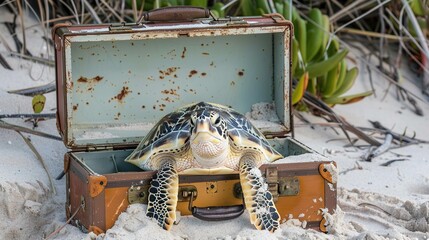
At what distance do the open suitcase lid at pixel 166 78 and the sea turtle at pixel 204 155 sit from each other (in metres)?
0.30

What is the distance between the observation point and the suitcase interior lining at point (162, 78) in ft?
11.6

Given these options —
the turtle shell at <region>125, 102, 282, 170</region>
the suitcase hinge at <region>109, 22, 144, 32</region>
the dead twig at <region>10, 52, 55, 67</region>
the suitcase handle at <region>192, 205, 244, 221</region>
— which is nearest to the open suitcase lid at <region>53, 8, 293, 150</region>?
the suitcase hinge at <region>109, 22, 144, 32</region>

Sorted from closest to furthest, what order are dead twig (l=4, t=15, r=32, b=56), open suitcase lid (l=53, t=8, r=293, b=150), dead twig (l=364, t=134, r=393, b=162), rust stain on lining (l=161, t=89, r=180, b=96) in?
1. open suitcase lid (l=53, t=8, r=293, b=150)
2. rust stain on lining (l=161, t=89, r=180, b=96)
3. dead twig (l=364, t=134, r=393, b=162)
4. dead twig (l=4, t=15, r=32, b=56)

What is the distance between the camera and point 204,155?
2900 millimetres

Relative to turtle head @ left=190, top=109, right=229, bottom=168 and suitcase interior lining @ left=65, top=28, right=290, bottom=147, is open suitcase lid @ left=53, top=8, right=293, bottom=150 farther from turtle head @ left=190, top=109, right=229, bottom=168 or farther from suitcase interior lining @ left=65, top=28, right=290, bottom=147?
turtle head @ left=190, top=109, right=229, bottom=168

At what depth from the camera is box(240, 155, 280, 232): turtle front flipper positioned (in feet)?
9.55

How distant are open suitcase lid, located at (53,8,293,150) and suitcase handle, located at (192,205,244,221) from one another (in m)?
0.58

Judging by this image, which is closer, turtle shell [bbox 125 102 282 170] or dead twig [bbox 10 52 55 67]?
turtle shell [bbox 125 102 282 170]

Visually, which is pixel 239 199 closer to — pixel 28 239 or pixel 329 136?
pixel 28 239

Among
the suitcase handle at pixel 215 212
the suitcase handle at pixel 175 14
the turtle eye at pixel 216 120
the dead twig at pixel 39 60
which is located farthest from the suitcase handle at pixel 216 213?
the dead twig at pixel 39 60

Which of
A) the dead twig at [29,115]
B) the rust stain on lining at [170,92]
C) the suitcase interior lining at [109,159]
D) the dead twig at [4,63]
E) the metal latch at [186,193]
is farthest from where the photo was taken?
the dead twig at [4,63]

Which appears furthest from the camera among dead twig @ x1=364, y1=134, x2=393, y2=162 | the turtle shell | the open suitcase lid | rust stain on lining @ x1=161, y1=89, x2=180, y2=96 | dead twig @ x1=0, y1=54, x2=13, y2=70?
dead twig @ x1=0, y1=54, x2=13, y2=70

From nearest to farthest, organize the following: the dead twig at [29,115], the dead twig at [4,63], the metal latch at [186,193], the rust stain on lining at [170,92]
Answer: the metal latch at [186,193], the rust stain on lining at [170,92], the dead twig at [29,115], the dead twig at [4,63]

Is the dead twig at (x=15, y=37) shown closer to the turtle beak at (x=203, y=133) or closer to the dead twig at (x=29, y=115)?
the dead twig at (x=29, y=115)
